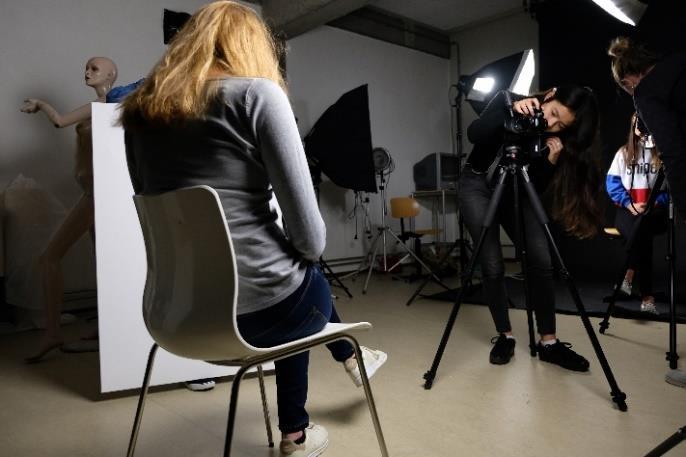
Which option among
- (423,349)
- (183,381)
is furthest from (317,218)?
(423,349)

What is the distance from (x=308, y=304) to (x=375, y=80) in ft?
18.0

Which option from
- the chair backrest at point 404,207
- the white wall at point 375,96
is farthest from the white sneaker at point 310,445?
the white wall at point 375,96

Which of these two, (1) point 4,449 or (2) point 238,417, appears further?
(2) point 238,417

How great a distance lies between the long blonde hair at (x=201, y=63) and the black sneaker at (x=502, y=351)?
1.59 metres

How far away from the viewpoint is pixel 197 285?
2.81 ft

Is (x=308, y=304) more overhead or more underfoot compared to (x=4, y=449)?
more overhead

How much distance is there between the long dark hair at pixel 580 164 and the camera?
1949 mm

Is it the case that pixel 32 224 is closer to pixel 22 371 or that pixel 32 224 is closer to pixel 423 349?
pixel 22 371

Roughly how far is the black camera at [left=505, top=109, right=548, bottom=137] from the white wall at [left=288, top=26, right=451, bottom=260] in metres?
3.73

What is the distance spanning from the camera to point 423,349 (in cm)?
238

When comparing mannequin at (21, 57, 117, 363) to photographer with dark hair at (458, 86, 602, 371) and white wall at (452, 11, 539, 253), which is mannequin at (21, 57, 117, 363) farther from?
white wall at (452, 11, 539, 253)

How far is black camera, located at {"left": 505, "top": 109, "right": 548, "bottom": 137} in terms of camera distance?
1781 mm

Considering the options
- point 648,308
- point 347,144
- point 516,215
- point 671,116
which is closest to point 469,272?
point 516,215

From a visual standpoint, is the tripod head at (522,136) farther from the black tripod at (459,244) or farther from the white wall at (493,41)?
the white wall at (493,41)
